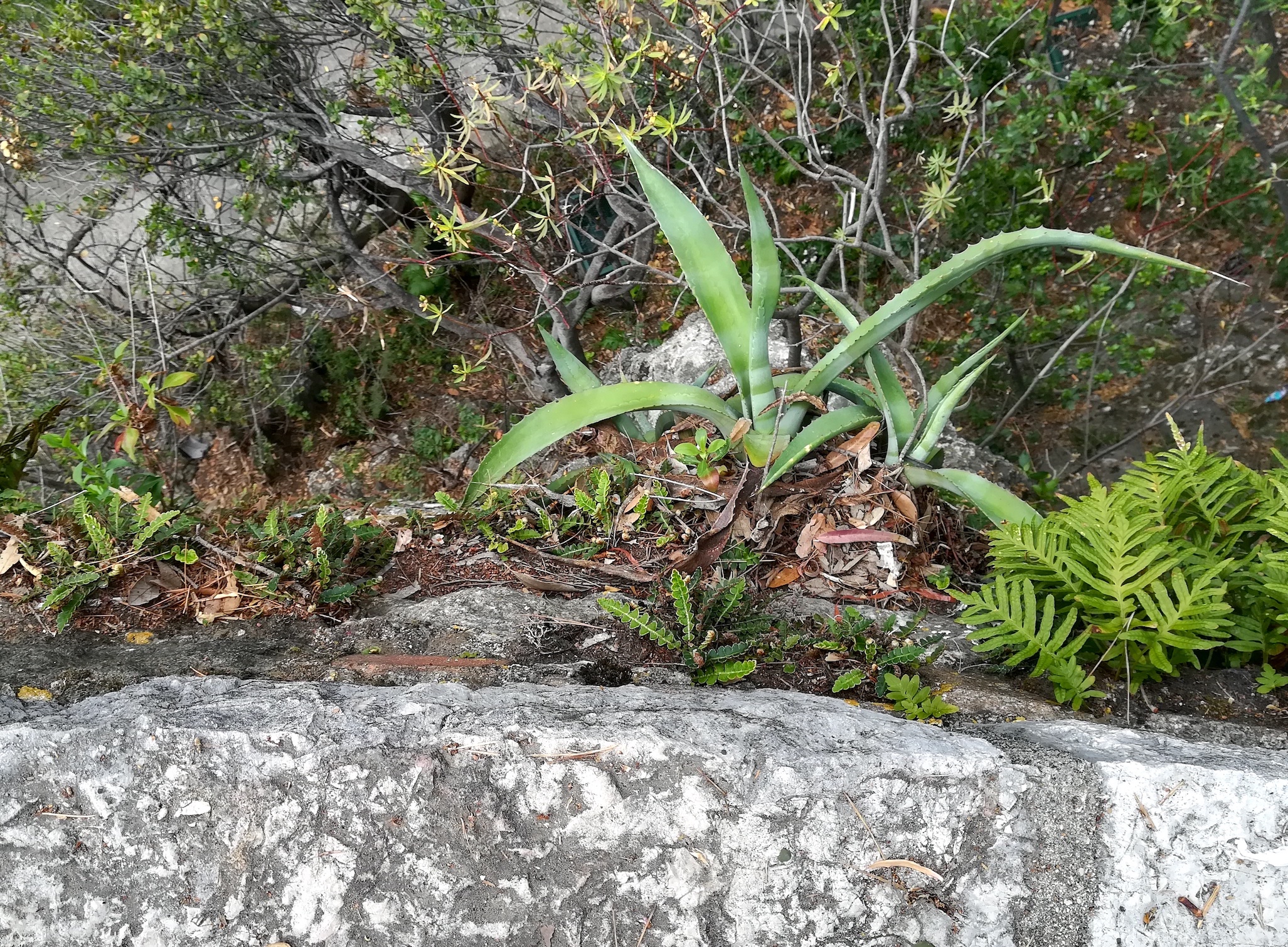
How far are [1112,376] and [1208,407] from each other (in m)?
0.52

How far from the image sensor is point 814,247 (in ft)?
15.8

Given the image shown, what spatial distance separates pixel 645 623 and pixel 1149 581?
954mm

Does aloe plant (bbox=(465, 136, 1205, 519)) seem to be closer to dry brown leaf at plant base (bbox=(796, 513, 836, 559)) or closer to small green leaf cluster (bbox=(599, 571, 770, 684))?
dry brown leaf at plant base (bbox=(796, 513, 836, 559))

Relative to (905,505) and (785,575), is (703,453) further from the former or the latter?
(905,505)

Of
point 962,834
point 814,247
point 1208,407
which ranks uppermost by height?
point 814,247

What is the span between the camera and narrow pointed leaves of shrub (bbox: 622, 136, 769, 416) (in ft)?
6.42

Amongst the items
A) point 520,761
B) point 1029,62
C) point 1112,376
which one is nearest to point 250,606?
point 520,761

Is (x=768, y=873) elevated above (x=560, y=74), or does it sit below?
below

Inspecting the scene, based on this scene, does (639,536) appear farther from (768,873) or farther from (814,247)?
(814,247)

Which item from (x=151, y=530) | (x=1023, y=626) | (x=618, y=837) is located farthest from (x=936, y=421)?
(x=151, y=530)

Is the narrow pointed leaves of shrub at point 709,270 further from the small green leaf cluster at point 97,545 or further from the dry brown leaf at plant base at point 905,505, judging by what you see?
the small green leaf cluster at point 97,545

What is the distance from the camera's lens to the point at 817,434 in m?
1.95

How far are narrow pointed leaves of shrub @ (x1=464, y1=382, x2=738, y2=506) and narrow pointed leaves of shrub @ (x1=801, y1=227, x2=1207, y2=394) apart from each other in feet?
1.09

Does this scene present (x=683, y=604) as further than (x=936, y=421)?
No
